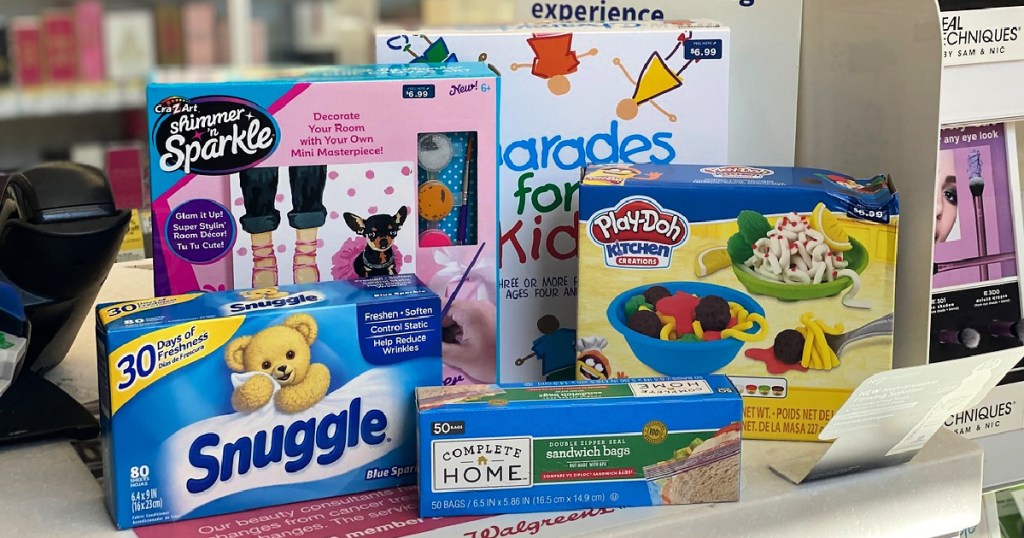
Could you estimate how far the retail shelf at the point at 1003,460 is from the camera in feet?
3.90

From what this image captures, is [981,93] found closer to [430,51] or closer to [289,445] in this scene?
[430,51]

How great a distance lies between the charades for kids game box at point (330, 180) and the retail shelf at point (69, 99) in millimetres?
2207

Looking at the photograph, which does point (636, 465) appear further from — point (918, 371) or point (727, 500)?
point (918, 371)

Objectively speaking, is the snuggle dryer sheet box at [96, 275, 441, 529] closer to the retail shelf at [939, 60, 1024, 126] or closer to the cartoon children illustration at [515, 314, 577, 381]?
the cartoon children illustration at [515, 314, 577, 381]

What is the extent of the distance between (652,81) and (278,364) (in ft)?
1.56

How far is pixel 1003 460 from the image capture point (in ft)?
3.92

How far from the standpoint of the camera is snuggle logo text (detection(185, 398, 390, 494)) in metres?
0.84

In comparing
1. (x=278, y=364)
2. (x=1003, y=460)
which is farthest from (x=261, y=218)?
(x=1003, y=460)

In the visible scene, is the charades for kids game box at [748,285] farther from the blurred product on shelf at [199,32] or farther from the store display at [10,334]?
the blurred product on shelf at [199,32]

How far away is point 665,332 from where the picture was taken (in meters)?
0.98

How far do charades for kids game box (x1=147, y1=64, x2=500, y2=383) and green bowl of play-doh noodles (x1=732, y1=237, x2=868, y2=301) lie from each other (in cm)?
22

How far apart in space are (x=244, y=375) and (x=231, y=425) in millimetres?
40

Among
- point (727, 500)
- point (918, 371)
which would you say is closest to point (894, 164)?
point (918, 371)

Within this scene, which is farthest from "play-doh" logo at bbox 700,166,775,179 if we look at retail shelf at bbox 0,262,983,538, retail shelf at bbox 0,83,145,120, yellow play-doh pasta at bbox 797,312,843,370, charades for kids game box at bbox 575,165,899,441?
retail shelf at bbox 0,83,145,120
